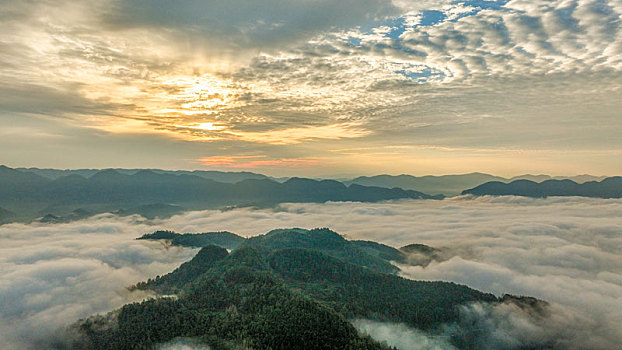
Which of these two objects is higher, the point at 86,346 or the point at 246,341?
the point at 246,341

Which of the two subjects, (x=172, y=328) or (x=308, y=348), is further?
(x=172, y=328)

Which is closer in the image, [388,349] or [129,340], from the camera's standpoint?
[129,340]

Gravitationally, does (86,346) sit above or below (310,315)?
below

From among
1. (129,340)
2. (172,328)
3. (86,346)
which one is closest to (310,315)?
(172,328)

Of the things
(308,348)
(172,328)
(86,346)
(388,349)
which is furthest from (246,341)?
(86,346)

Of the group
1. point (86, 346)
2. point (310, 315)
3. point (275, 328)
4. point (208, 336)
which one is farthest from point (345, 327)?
point (86, 346)

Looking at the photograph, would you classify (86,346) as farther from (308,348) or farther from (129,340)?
(308,348)

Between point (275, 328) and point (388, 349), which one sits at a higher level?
point (275, 328)

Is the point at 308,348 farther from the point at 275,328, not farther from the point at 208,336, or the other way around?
the point at 208,336

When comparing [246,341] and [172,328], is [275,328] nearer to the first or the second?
[246,341]
